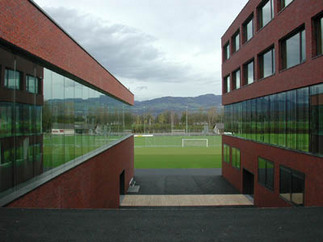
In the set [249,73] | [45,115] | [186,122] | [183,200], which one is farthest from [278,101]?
[186,122]

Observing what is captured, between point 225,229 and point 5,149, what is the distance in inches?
164

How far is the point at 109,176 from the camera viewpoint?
1475cm

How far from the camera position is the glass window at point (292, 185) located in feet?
37.9

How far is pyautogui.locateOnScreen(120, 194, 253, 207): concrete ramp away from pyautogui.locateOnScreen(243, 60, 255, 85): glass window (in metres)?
7.72

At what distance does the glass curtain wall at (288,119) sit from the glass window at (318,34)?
4.43 feet

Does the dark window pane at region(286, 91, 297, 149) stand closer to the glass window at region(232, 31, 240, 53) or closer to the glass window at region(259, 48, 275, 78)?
the glass window at region(259, 48, 275, 78)

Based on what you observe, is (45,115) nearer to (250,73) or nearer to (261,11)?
(261,11)

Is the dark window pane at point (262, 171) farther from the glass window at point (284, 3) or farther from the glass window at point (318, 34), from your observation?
the glass window at point (284, 3)

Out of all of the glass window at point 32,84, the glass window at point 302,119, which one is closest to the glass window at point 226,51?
the glass window at point 302,119

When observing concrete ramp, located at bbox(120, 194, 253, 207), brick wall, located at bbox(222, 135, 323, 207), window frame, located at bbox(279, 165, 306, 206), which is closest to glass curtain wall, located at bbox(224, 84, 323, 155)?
brick wall, located at bbox(222, 135, 323, 207)

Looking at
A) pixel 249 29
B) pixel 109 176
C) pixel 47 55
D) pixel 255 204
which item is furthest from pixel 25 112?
pixel 249 29

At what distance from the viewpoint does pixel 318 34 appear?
10.5 meters

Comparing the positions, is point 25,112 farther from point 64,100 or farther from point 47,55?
point 64,100

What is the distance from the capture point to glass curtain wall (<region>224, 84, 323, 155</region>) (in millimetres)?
10523
